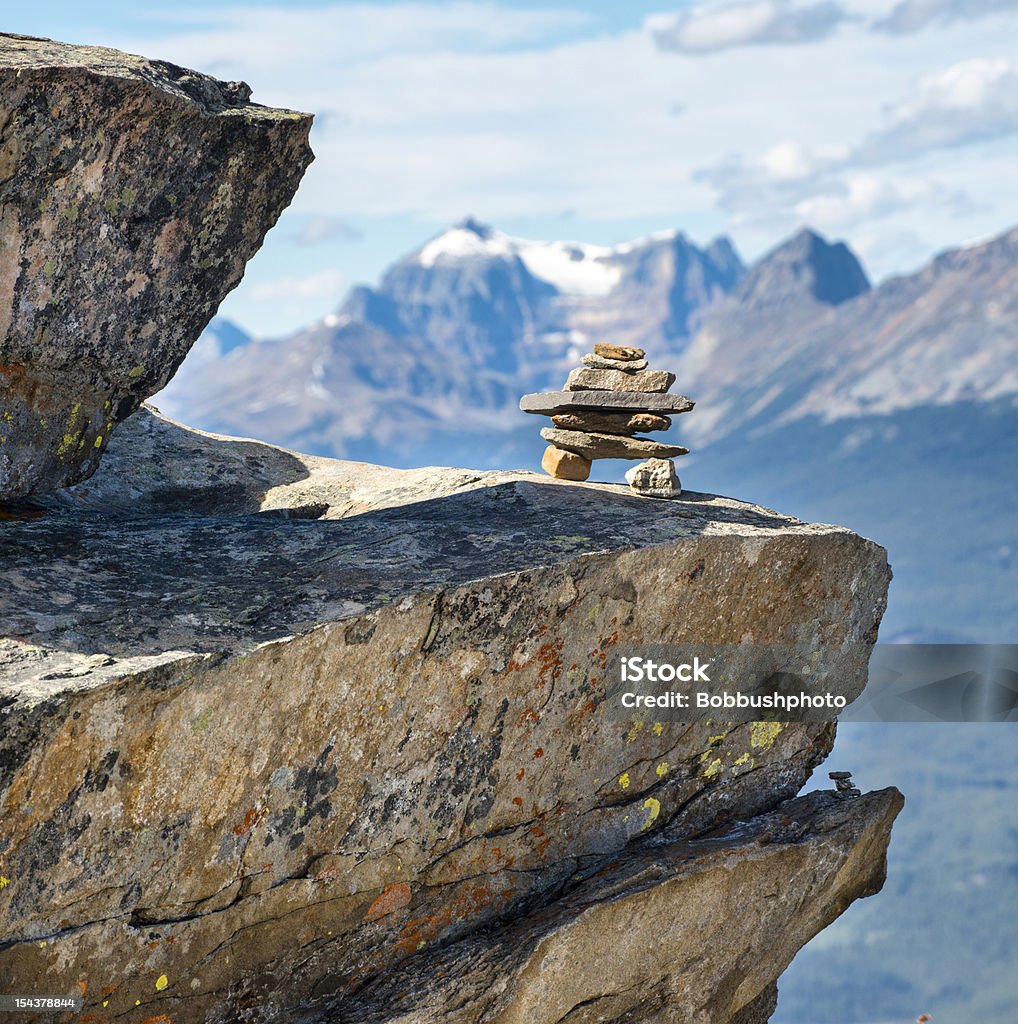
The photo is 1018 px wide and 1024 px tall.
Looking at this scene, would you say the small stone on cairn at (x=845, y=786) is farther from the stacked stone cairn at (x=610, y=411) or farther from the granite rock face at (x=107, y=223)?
the granite rock face at (x=107, y=223)

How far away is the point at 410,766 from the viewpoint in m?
14.4

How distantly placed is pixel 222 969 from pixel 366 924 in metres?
1.66

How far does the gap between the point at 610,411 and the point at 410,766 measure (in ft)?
22.3

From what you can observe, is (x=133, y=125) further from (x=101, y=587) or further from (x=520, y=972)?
(x=520, y=972)

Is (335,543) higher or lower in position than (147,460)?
lower

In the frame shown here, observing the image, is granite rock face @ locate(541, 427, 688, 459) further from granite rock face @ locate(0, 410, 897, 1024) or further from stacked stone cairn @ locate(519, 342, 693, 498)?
granite rock face @ locate(0, 410, 897, 1024)

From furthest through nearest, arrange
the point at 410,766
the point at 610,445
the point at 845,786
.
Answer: the point at 610,445 → the point at 845,786 → the point at 410,766

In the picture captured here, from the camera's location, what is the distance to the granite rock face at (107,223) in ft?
45.0

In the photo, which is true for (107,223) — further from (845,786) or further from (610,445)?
(845,786)

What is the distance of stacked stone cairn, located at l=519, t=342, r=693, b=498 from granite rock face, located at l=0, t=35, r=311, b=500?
5.00m

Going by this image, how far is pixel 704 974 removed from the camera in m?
16.1

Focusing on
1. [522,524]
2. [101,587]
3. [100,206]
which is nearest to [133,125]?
[100,206]

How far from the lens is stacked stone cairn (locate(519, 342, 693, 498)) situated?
18797 millimetres

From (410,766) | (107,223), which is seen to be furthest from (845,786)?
(107,223)
